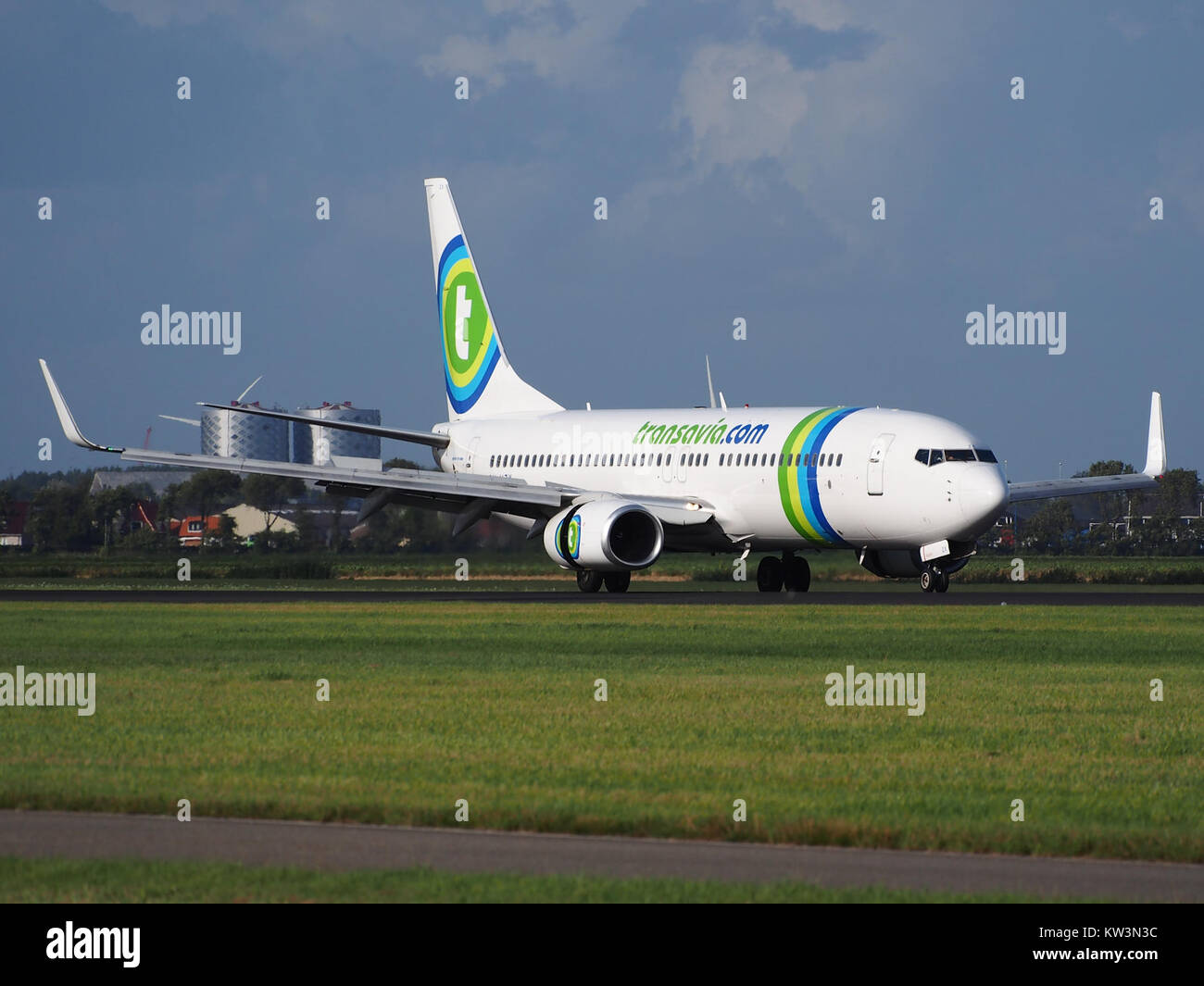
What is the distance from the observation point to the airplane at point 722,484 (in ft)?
132

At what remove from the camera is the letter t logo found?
54741 mm

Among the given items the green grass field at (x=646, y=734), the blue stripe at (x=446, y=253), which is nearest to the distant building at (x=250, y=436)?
the blue stripe at (x=446, y=253)

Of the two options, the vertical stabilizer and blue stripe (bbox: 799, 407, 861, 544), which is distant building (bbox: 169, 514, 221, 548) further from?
blue stripe (bbox: 799, 407, 861, 544)

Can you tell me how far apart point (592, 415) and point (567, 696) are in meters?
30.1

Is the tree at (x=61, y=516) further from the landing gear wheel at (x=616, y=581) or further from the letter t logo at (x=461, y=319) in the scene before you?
the landing gear wheel at (x=616, y=581)

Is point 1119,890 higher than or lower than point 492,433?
lower

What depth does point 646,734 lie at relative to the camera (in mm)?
17094

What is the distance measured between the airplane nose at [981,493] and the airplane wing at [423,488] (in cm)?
694

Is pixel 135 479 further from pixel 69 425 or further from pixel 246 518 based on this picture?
pixel 69 425

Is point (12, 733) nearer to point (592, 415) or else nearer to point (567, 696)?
point (567, 696)

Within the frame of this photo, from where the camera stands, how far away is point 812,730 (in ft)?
57.3

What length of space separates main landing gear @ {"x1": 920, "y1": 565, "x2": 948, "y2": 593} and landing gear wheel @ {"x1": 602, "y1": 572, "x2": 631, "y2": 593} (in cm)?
703

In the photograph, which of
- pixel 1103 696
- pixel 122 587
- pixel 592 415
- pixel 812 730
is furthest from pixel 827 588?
pixel 812 730

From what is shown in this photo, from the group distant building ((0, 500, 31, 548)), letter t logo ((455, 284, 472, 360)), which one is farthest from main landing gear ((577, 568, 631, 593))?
distant building ((0, 500, 31, 548))
